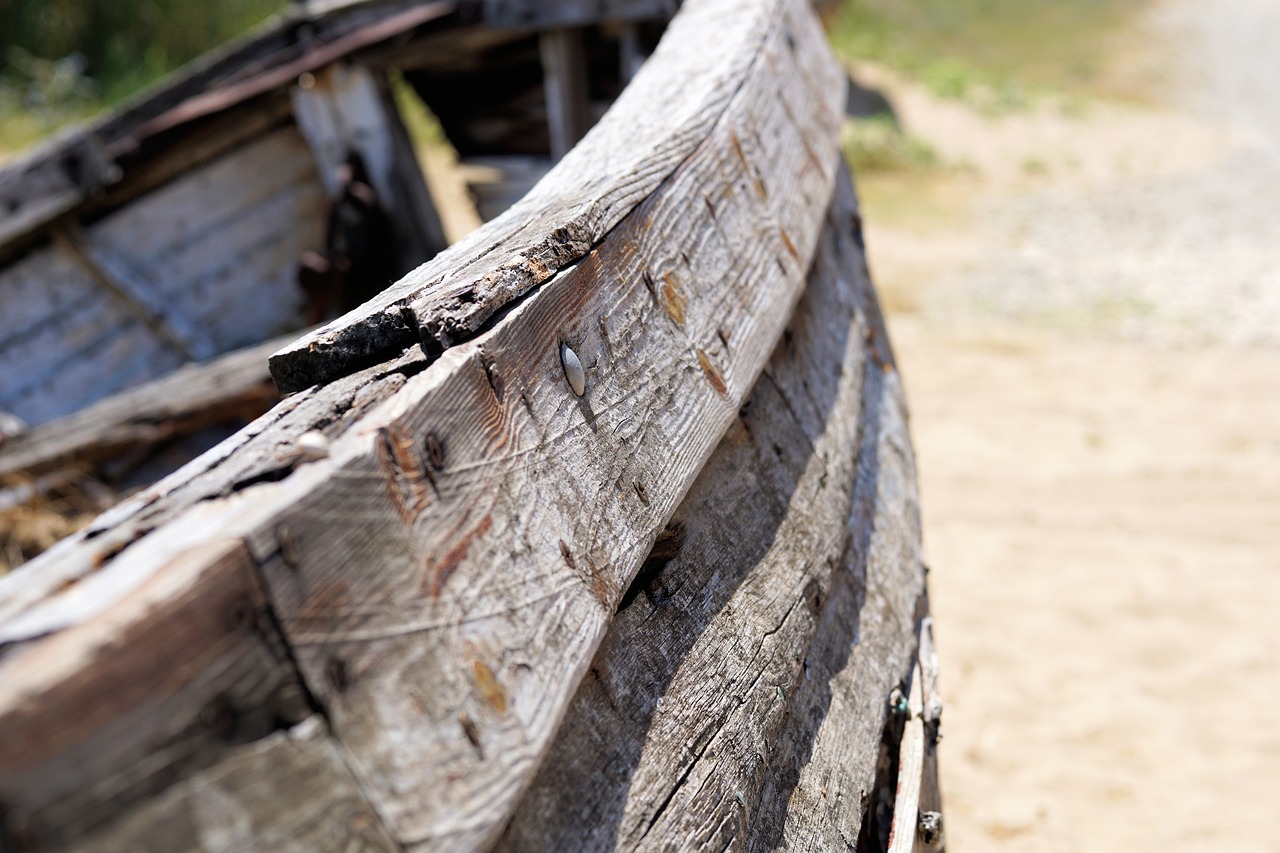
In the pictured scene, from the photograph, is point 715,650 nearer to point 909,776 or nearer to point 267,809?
point 909,776

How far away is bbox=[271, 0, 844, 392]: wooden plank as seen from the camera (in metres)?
0.97

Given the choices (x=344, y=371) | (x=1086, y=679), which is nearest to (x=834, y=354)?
(x=344, y=371)

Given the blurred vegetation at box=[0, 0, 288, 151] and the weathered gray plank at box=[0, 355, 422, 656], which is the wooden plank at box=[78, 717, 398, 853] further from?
the blurred vegetation at box=[0, 0, 288, 151]

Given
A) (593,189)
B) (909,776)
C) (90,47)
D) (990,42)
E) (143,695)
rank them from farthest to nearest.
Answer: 1. (990,42)
2. (90,47)
3. (909,776)
4. (593,189)
5. (143,695)

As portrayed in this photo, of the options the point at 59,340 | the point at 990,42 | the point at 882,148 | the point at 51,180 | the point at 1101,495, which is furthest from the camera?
the point at 990,42

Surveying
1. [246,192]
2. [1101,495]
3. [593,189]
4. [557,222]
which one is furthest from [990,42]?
[557,222]

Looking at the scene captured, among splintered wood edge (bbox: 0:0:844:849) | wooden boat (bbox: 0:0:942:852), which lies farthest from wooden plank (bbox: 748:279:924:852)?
splintered wood edge (bbox: 0:0:844:849)

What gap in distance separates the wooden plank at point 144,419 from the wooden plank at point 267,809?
6.68ft

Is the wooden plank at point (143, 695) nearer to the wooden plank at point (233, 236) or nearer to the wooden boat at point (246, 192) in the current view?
the wooden boat at point (246, 192)

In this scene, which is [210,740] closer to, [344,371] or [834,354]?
[344,371]

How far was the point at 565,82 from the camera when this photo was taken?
349 centimetres

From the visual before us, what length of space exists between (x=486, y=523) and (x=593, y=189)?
524 millimetres

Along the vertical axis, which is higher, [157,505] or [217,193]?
[217,193]

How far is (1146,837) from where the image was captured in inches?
113
